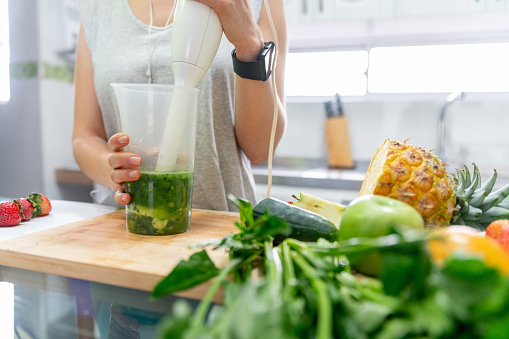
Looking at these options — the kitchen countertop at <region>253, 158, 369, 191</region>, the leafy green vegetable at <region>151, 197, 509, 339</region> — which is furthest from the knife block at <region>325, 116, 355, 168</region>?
the leafy green vegetable at <region>151, 197, 509, 339</region>

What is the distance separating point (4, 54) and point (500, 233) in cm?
277

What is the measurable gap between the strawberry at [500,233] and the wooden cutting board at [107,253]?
42 cm

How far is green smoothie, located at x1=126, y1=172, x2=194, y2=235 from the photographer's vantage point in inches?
31.1

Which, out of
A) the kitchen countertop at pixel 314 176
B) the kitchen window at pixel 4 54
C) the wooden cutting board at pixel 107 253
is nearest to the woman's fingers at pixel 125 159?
the wooden cutting board at pixel 107 253

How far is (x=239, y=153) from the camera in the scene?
4.19 feet

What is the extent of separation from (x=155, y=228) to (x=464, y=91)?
213 cm

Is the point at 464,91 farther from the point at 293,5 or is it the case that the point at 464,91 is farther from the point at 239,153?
the point at 239,153

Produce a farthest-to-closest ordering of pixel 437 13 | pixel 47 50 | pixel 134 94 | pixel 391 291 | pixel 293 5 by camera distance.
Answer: pixel 47 50
pixel 293 5
pixel 437 13
pixel 134 94
pixel 391 291

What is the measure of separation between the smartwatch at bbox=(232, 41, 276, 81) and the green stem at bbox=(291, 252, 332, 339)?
1.89 feet

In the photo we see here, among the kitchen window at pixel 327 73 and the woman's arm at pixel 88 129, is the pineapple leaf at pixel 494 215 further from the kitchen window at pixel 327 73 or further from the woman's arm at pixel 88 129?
the kitchen window at pixel 327 73

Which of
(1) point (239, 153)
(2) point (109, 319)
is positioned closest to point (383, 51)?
(1) point (239, 153)

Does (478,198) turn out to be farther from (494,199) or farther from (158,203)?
(158,203)

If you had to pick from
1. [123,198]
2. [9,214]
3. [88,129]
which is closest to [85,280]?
[123,198]

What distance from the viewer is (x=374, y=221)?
0.55 metres
